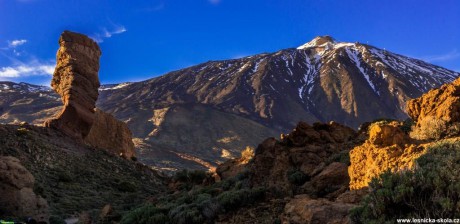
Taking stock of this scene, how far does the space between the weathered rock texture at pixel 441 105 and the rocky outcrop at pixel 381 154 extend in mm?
2904

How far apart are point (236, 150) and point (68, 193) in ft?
223

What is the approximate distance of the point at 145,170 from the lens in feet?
150

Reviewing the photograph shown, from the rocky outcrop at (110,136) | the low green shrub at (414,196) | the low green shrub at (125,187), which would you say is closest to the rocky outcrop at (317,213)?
the low green shrub at (414,196)

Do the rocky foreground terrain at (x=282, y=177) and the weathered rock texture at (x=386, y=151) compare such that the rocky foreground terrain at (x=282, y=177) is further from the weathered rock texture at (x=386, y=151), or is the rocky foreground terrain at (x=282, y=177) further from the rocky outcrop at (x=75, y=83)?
the rocky outcrop at (x=75, y=83)

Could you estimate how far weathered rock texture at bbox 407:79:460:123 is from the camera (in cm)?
1313

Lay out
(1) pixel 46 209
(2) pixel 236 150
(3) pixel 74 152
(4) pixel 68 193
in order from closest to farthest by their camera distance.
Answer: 1. (1) pixel 46 209
2. (4) pixel 68 193
3. (3) pixel 74 152
4. (2) pixel 236 150

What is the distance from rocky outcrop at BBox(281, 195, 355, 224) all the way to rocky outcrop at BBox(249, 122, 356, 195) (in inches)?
98.9

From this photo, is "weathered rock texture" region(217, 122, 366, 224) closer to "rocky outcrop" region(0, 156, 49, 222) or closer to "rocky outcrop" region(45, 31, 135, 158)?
"rocky outcrop" region(0, 156, 49, 222)

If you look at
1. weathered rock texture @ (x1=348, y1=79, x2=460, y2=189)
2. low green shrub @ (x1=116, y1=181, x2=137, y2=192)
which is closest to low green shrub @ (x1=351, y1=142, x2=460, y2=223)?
weathered rock texture @ (x1=348, y1=79, x2=460, y2=189)

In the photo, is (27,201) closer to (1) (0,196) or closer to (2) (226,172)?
(1) (0,196)

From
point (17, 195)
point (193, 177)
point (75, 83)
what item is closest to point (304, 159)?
point (17, 195)

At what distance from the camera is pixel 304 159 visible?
1590 centimetres

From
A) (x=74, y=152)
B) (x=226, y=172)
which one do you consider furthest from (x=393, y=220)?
(x=74, y=152)

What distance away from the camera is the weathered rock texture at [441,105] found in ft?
43.1
